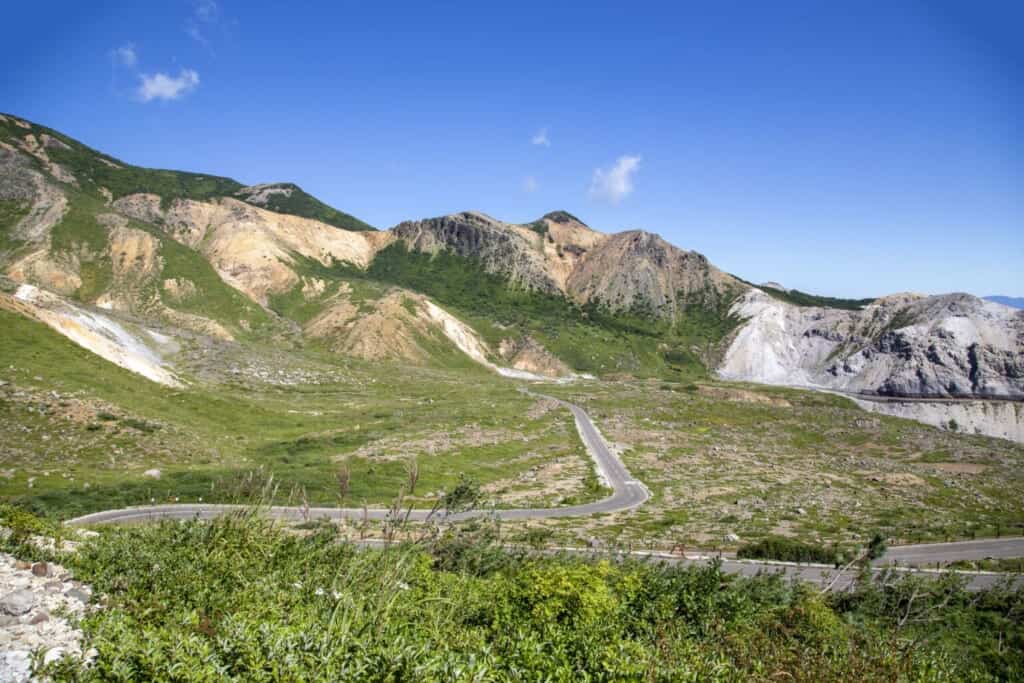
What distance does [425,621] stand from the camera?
37.0 ft

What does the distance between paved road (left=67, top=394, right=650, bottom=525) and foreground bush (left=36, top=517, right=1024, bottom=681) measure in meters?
1.69

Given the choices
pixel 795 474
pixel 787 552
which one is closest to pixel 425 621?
pixel 787 552

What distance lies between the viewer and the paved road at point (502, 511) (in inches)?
1282

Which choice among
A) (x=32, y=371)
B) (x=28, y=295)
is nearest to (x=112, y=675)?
(x=32, y=371)

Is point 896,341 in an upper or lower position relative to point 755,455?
upper

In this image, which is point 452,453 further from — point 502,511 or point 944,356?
point 944,356

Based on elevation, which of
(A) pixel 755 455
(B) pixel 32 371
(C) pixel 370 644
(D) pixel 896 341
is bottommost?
(A) pixel 755 455

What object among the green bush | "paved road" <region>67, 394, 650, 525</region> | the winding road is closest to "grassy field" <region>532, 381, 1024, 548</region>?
the winding road

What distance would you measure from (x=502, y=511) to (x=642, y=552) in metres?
14.8

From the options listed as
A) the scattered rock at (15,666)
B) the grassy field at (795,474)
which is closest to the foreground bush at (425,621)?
the scattered rock at (15,666)

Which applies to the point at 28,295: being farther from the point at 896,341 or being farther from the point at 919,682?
the point at 896,341

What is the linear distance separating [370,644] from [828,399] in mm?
174324

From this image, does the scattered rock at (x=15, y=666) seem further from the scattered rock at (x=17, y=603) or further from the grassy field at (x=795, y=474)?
the grassy field at (x=795, y=474)

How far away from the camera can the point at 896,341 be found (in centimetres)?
18412
